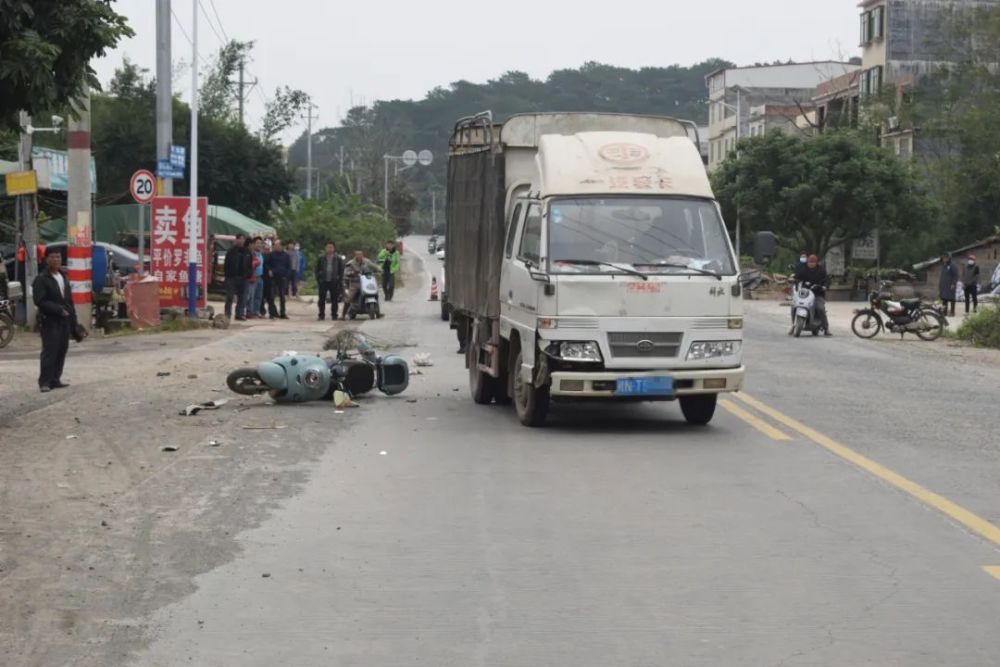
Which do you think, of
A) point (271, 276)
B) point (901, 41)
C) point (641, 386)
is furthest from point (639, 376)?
point (901, 41)

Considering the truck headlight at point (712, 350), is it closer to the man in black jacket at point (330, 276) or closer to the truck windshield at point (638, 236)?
the truck windshield at point (638, 236)

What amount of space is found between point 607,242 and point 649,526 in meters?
5.17

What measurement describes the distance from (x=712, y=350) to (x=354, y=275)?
2191 centimetres

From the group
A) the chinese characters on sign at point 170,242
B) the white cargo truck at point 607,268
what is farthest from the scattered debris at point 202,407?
the chinese characters on sign at point 170,242

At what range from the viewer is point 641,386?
13359 mm

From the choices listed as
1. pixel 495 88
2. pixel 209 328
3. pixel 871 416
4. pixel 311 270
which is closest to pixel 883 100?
pixel 311 270

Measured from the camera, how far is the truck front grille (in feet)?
44.0

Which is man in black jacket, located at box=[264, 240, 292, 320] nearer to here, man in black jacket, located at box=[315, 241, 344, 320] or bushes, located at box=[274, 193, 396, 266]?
man in black jacket, located at box=[315, 241, 344, 320]

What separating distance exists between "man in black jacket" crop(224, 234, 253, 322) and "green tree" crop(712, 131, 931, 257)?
28087 mm

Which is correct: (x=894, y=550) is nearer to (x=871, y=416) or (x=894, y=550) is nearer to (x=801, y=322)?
(x=871, y=416)

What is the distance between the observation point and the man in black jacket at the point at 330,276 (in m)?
33.0

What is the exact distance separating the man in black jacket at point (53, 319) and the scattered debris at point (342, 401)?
3.69 m

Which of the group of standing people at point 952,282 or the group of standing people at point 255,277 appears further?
the group of standing people at point 952,282

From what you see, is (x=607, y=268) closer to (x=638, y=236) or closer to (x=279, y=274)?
(x=638, y=236)
